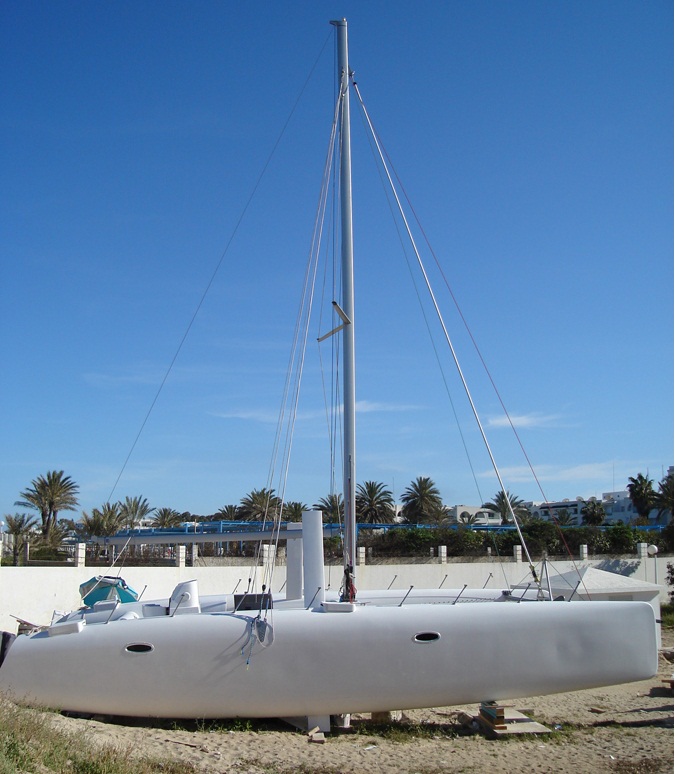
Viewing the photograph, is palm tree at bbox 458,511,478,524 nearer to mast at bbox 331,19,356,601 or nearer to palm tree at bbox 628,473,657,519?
palm tree at bbox 628,473,657,519

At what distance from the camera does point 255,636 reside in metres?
10.3

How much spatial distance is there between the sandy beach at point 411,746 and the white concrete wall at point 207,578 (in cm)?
218

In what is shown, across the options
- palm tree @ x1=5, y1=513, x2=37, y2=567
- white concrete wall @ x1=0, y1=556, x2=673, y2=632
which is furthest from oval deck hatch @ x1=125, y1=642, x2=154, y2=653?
palm tree @ x1=5, y1=513, x2=37, y2=567

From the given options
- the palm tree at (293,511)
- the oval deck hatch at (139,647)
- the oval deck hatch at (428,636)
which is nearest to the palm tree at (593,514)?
the palm tree at (293,511)

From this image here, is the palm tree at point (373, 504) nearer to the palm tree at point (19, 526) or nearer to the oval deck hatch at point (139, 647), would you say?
the palm tree at point (19, 526)

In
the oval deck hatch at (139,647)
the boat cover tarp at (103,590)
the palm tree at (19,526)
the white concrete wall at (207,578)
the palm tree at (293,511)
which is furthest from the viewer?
the palm tree at (293,511)

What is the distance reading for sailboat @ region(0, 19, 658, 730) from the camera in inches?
403

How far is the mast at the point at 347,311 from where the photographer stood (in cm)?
1217

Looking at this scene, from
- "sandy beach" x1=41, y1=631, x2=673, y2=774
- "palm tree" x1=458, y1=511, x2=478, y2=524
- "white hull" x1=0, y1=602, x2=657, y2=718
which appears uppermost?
"white hull" x1=0, y1=602, x2=657, y2=718

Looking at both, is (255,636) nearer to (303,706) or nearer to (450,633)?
(303,706)

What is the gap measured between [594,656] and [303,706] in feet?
13.8

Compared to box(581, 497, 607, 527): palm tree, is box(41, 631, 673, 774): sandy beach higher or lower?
lower

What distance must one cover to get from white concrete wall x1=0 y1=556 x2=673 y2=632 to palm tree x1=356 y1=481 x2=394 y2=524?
2018 centimetres

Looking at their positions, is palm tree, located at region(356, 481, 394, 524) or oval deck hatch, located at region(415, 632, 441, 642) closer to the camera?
oval deck hatch, located at region(415, 632, 441, 642)
